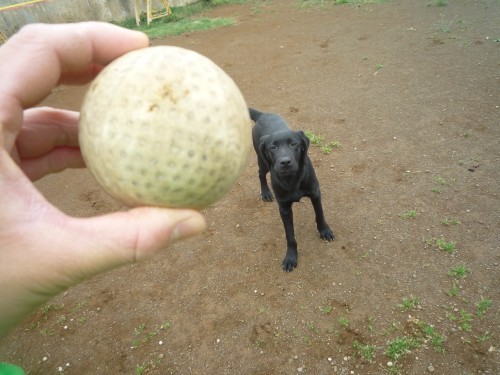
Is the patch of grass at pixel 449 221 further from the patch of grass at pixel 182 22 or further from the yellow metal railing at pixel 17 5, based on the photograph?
the yellow metal railing at pixel 17 5

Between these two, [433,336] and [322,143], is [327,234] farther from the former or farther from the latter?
[322,143]

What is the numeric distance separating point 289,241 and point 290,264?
0.81 feet

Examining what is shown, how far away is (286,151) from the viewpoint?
3.57 meters

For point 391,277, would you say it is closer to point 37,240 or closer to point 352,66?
point 37,240

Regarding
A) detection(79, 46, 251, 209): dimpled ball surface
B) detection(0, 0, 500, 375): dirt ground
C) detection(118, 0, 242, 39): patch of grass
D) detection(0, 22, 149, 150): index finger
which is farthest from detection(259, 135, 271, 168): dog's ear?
detection(118, 0, 242, 39): patch of grass

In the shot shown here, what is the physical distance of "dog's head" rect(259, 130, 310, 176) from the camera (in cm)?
347

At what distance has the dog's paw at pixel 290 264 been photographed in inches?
155

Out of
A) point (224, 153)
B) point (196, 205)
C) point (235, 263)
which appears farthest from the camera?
point (235, 263)

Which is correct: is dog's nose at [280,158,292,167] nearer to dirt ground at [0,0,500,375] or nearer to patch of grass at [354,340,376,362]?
dirt ground at [0,0,500,375]

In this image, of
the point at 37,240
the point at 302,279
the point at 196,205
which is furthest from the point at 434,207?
the point at 37,240

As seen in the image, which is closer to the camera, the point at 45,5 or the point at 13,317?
the point at 13,317

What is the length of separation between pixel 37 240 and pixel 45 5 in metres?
16.2

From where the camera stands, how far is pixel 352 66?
8070 mm

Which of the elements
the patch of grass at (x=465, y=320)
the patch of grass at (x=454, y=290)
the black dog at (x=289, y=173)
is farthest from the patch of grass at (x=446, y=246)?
the black dog at (x=289, y=173)
